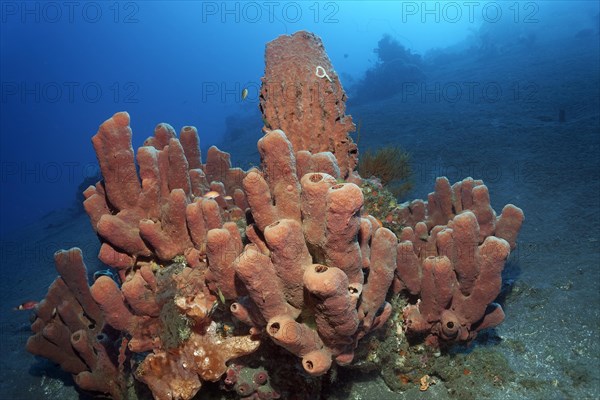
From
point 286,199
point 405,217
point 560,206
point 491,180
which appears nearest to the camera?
point 286,199

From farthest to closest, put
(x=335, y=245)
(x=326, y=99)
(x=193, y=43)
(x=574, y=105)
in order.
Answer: (x=193, y=43) < (x=574, y=105) < (x=326, y=99) < (x=335, y=245)

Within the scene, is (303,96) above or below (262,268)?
above

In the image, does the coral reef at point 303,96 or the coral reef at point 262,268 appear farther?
the coral reef at point 303,96

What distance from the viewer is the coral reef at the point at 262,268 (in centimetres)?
203

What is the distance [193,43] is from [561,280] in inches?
6105

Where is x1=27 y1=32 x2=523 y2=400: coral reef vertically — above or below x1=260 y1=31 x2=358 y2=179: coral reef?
below

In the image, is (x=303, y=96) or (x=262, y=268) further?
(x=303, y=96)

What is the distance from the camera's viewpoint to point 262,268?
197cm

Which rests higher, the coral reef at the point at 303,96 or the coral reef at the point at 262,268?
the coral reef at the point at 303,96

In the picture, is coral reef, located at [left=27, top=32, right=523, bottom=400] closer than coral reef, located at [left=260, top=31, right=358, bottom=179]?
Yes

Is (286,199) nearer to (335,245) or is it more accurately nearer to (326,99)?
(335,245)

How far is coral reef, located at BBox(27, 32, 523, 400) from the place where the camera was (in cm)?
203

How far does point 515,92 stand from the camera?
14359 mm

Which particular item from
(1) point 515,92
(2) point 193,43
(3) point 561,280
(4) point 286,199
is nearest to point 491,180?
(3) point 561,280
